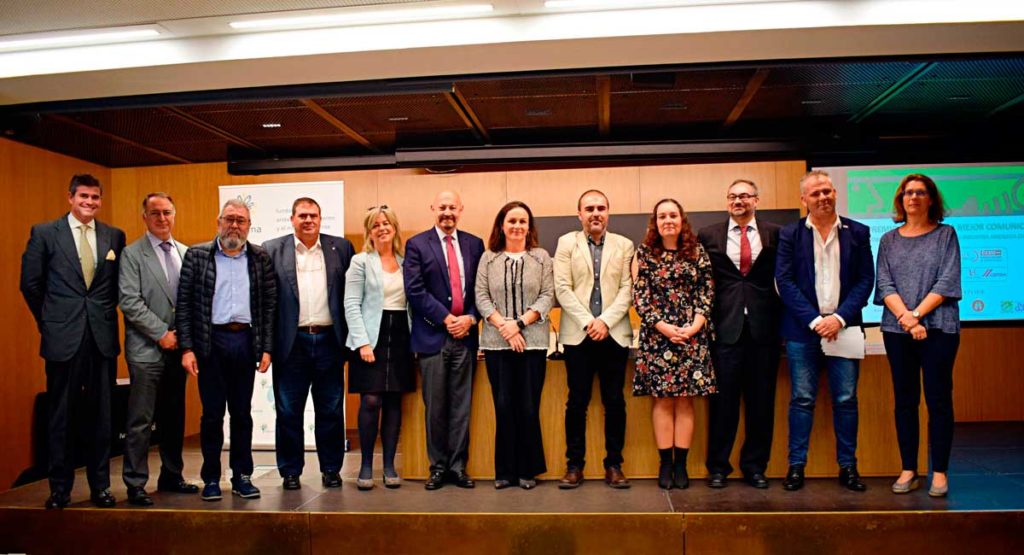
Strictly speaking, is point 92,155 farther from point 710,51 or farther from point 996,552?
point 996,552

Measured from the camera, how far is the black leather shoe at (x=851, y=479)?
12.9ft

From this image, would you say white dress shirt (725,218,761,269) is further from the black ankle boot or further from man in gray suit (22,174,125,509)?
man in gray suit (22,174,125,509)

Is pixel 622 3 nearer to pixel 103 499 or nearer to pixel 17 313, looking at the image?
pixel 103 499

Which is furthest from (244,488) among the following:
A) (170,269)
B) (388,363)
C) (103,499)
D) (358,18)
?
(358,18)

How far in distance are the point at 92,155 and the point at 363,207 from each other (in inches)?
96.4

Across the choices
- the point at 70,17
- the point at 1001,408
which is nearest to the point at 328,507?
the point at 70,17

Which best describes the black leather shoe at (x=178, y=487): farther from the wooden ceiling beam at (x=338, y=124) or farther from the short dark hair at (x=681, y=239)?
the short dark hair at (x=681, y=239)

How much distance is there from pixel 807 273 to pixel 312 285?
2735 millimetres

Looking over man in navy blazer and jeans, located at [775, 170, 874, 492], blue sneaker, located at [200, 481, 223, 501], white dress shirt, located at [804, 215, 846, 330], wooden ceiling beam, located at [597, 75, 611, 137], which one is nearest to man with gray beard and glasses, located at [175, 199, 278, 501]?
blue sneaker, located at [200, 481, 223, 501]

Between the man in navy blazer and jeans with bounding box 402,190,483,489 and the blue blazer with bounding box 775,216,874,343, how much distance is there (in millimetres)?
1702

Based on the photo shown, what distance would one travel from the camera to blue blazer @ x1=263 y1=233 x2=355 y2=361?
13.8 feet

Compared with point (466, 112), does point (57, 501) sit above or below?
below

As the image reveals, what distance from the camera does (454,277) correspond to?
4.26m

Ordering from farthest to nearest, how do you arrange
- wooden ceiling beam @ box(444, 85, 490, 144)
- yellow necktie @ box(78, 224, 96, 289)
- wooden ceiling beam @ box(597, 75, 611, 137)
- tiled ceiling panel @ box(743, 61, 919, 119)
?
wooden ceiling beam @ box(444, 85, 490, 144) → wooden ceiling beam @ box(597, 75, 611, 137) → tiled ceiling panel @ box(743, 61, 919, 119) → yellow necktie @ box(78, 224, 96, 289)
